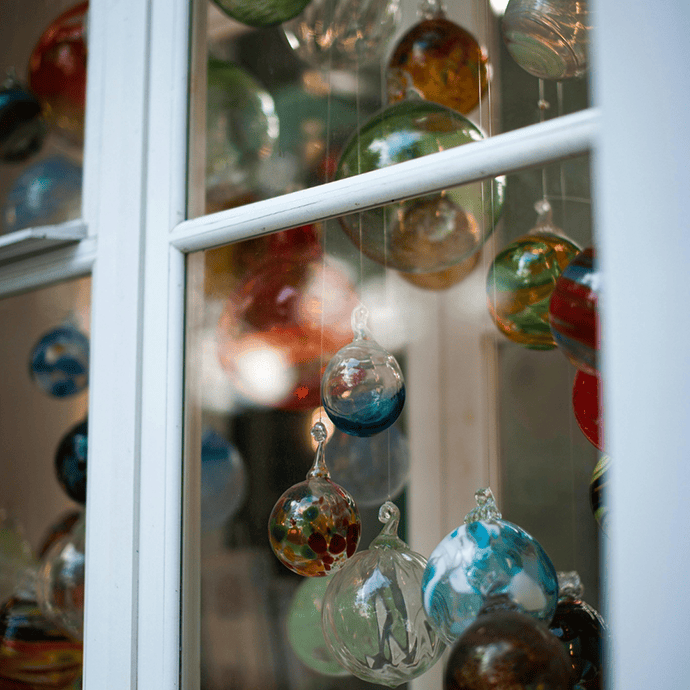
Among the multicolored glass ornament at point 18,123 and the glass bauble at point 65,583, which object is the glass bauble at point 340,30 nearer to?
the multicolored glass ornament at point 18,123

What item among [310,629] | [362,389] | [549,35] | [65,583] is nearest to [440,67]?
[549,35]

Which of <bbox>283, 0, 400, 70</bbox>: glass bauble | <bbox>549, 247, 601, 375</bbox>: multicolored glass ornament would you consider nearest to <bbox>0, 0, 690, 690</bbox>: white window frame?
<bbox>549, 247, 601, 375</bbox>: multicolored glass ornament

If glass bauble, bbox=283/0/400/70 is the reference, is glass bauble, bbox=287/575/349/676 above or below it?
below

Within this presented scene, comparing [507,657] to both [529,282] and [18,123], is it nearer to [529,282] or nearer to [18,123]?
[529,282]

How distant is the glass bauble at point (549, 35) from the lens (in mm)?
564

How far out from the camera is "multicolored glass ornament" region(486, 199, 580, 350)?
640 millimetres

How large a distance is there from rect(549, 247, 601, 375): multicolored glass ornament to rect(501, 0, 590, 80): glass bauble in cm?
20

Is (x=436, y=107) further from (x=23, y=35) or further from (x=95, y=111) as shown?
(x=23, y=35)

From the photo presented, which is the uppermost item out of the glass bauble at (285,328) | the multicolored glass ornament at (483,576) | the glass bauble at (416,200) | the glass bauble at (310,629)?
the glass bauble at (416,200)

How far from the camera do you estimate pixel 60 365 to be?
36.8 inches

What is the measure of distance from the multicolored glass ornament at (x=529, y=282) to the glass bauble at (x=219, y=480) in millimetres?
288

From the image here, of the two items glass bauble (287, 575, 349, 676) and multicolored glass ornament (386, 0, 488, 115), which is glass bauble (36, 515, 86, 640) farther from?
multicolored glass ornament (386, 0, 488, 115)

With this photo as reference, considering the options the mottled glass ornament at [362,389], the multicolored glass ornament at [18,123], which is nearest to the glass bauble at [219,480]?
the mottled glass ornament at [362,389]

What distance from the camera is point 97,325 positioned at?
704 millimetres
